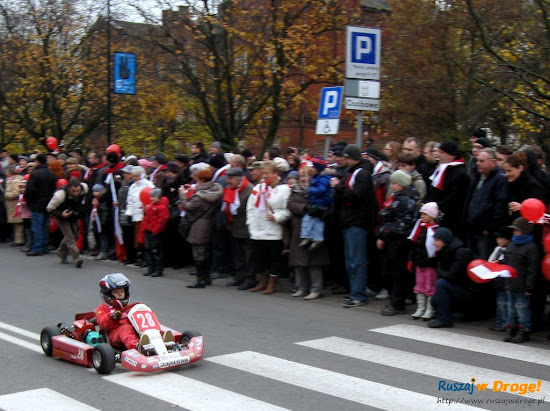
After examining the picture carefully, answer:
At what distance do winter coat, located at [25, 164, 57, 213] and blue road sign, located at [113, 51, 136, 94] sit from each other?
588 cm

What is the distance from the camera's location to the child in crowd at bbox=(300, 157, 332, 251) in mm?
10547

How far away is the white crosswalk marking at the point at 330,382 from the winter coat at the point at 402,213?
3060 millimetres

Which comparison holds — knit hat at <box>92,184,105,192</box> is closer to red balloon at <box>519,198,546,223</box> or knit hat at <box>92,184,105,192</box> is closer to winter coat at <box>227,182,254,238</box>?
winter coat at <box>227,182,254,238</box>

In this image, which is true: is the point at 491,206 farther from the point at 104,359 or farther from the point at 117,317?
the point at 104,359

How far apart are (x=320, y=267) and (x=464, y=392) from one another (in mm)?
4785

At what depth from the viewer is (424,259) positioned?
923 centimetres

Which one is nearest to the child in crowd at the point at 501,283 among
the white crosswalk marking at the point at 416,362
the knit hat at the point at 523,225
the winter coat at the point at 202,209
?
the knit hat at the point at 523,225

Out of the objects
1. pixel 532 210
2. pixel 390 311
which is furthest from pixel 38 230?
pixel 532 210

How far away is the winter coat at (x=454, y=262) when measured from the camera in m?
8.82

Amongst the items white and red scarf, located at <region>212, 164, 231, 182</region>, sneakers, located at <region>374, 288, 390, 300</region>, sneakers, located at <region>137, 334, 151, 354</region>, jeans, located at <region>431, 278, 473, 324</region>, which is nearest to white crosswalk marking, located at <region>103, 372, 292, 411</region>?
sneakers, located at <region>137, 334, 151, 354</region>

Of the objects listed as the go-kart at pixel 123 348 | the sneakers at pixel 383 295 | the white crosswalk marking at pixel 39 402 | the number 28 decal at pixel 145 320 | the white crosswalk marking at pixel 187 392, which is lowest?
the white crosswalk marking at pixel 39 402

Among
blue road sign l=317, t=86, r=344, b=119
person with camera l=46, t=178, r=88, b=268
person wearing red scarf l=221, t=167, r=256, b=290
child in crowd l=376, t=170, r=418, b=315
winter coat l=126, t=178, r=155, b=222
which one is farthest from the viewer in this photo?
person with camera l=46, t=178, r=88, b=268

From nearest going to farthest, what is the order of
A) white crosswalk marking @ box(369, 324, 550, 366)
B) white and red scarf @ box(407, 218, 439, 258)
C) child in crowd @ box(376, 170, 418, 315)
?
white crosswalk marking @ box(369, 324, 550, 366) < white and red scarf @ box(407, 218, 439, 258) < child in crowd @ box(376, 170, 418, 315)

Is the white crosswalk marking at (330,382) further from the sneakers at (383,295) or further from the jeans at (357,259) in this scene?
the sneakers at (383,295)
